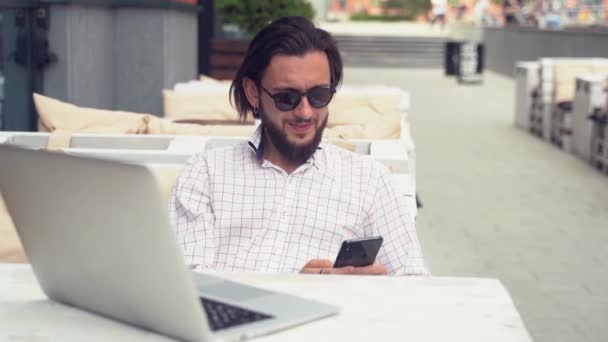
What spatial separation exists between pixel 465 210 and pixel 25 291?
6.66m

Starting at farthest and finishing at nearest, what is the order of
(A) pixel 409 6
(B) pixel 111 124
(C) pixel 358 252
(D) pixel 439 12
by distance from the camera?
(A) pixel 409 6
(D) pixel 439 12
(B) pixel 111 124
(C) pixel 358 252

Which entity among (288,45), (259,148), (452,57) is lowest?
(452,57)

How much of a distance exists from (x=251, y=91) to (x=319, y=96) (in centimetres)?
32

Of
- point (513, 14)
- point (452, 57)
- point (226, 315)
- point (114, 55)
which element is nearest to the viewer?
point (226, 315)

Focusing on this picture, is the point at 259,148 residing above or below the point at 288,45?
below

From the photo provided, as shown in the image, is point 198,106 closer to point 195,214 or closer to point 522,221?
point 522,221

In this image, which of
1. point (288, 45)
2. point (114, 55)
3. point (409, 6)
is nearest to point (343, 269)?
point (288, 45)

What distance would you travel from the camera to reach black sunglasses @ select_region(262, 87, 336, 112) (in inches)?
110

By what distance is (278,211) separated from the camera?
289cm

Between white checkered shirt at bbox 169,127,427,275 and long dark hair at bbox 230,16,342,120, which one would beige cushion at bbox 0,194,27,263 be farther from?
long dark hair at bbox 230,16,342,120

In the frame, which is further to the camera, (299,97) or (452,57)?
(452,57)

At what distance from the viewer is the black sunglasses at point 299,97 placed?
110 inches

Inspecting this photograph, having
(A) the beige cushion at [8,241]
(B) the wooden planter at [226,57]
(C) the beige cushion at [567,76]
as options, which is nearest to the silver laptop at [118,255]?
(A) the beige cushion at [8,241]

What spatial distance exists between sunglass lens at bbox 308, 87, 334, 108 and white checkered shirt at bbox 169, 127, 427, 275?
197mm
